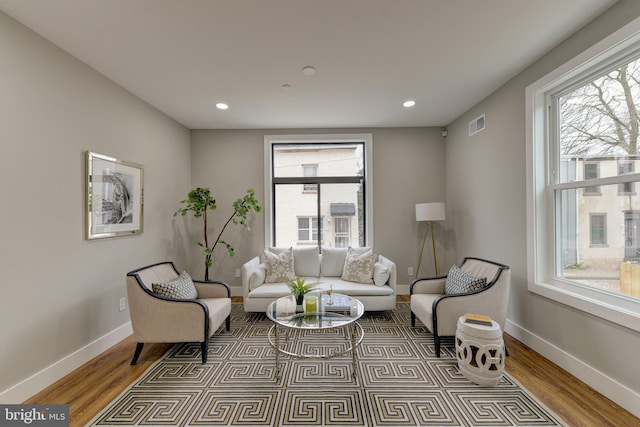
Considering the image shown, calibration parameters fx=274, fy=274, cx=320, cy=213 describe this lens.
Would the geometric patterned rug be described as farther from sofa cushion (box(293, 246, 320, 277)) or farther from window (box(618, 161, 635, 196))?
window (box(618, 161, 635, 196))

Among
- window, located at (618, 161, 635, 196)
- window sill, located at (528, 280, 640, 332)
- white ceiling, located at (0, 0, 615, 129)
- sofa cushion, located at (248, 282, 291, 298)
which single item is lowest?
sofa cushion, located at (248, 282, 291, 298)

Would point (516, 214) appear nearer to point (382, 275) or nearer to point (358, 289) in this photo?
point (382, 275)

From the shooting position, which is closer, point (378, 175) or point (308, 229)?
point (378, 175)

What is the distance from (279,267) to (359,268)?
1.08m

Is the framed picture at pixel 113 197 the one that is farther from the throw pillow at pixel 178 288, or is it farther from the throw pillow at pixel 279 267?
the throw pillow at pixel 279 267

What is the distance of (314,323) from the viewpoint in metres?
2.23

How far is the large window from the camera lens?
450 cm

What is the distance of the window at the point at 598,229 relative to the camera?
82.4 inches

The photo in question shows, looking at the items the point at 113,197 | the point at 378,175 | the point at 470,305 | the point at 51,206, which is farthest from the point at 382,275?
the point at 51,206

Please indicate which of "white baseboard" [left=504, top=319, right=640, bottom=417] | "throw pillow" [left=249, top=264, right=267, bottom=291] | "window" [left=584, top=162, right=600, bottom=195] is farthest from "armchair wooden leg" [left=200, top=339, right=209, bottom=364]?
"window" [left=584, top=162, right=600, bottom=195]

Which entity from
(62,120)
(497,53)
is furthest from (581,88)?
(62,120)

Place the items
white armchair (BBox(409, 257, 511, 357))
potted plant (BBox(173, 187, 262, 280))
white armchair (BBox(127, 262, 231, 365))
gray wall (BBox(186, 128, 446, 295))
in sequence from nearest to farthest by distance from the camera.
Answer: white armchair (BBox(127, 262, 231, 365))
white armchair (BBox(409, 257, 511, 357))
potted plant (BBox(173, 187, 262, 280))
gray wall (BBox(186, 128, 446, 295))

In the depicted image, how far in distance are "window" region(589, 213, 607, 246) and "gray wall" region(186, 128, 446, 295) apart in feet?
7.28

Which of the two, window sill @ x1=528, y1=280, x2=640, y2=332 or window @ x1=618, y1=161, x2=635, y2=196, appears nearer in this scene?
window sill @ x1=528, y1=280, x2=640, y2=332
